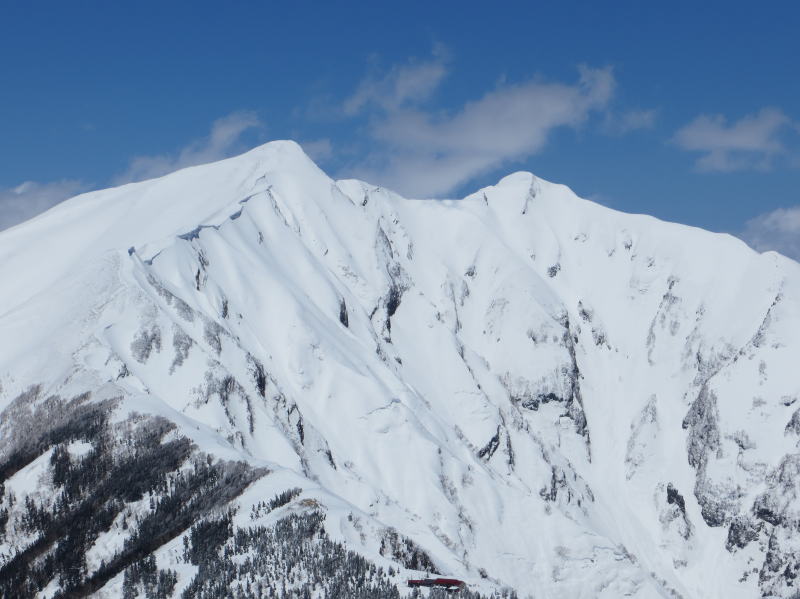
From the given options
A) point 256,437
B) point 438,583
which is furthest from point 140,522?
point 256,437

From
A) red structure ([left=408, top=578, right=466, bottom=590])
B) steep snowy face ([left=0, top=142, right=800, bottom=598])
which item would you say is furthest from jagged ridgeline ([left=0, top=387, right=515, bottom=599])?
red structure ([left=408, top=578, right=466, bottom=590])

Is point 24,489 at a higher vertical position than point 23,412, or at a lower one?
lower

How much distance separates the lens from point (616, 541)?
196m

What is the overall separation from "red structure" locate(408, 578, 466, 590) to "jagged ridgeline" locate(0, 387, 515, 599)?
1.19 meters

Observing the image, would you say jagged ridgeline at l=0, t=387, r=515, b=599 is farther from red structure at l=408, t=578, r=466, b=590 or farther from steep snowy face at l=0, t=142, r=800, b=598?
red structure at l=408, t=578, r=466, b=590

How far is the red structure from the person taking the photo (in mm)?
58156

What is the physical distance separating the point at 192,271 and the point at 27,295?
83.7 ft

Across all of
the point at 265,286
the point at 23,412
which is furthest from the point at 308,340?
the point at 23,412

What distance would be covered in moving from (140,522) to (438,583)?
100 feet

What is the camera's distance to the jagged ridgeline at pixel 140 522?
200ft

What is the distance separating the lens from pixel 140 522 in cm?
7900

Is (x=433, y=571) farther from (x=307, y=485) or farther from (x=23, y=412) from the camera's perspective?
(x=23, y=412)

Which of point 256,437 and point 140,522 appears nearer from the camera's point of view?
point 140,522

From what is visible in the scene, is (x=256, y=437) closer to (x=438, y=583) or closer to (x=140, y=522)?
(x=140, y=522)
